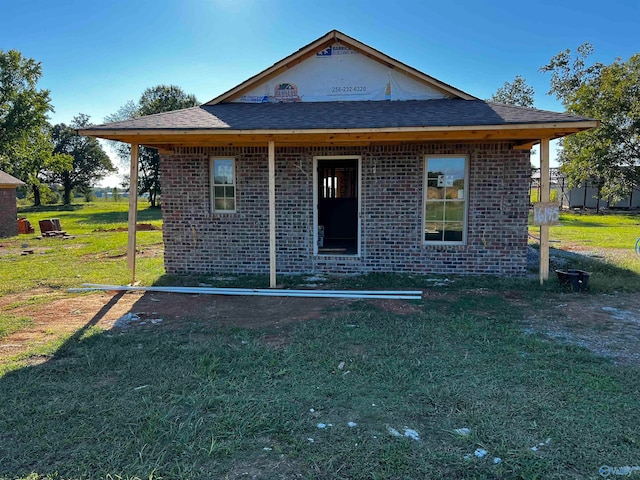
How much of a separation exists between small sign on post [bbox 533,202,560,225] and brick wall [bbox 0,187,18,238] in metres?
19.9

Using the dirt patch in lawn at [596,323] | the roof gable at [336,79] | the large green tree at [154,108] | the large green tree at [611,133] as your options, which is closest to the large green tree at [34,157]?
the large green tree at [154,108]

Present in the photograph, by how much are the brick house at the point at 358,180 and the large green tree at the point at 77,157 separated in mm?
42399

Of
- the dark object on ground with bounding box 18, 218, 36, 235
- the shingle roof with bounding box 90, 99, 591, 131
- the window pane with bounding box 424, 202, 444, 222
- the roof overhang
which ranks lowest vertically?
the dark object on ground with bounding box 18, 218, 36, 235

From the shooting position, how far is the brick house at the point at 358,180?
7.92 meters

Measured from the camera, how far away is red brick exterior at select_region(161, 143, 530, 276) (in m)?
8.02

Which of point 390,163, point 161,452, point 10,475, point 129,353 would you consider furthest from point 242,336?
point 390,163

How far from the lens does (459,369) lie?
4035 mm

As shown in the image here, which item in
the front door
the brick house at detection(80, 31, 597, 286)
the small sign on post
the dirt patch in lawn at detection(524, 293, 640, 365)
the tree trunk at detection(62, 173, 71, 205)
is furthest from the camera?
the tree trunk at detection(62, 173, 71, 205)

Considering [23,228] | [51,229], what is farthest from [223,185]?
[23,228]

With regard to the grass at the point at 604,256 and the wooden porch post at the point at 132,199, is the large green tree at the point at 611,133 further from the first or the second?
the wooden porch post at the point at 132,199

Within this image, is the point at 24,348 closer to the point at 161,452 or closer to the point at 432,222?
the point at 161,452

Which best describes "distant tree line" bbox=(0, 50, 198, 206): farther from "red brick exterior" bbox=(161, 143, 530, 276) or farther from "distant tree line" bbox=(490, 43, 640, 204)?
"distant tree line" bbox=(490, 43, 640, 204)

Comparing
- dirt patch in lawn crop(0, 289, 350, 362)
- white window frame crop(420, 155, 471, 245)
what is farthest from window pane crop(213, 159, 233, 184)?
white window frame crop(420, 155, 471, 245)

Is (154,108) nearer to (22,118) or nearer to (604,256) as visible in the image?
(22,118)
